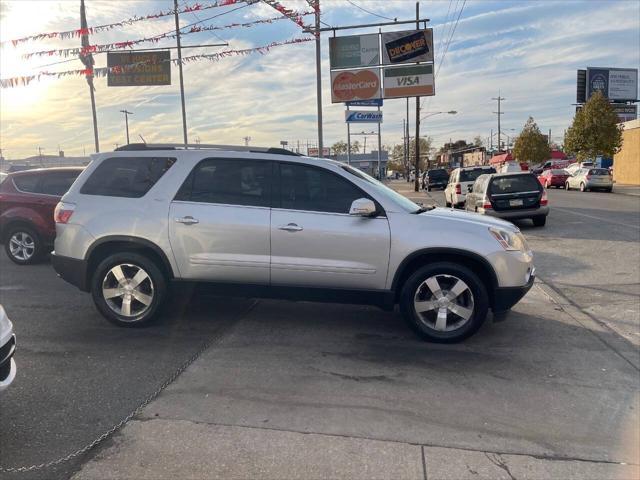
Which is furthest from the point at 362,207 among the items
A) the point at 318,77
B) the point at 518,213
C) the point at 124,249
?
the point at 318,77

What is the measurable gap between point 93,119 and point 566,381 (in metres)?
24.0

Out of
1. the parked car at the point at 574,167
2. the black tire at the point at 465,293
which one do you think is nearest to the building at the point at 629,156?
the parked car at the point at 574,167

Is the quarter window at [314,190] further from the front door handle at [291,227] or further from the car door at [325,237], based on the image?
the front door handle at [291,227]

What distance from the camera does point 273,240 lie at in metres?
5.08

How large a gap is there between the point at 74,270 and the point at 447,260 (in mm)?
3796

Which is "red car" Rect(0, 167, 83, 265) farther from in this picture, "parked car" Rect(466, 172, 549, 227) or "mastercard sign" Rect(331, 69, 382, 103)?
"mastercard sign" Rect(331, 69, 382, 103)

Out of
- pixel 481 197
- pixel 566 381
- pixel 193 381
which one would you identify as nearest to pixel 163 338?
pixel 193 381

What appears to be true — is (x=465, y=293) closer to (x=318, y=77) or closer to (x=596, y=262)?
(x=596, y=262)

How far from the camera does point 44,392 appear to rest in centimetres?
394

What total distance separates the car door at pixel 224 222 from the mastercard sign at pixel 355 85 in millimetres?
20370

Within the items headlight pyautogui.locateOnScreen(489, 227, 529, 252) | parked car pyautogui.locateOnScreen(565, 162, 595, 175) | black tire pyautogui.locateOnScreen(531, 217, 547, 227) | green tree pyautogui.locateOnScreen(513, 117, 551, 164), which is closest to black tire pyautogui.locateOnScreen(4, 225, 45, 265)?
headlight pyautogui.locateOnScreen(489, 227, 529, 252)

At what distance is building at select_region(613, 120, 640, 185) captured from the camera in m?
42.2

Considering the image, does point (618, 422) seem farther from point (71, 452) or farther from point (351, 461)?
point (71, 452)

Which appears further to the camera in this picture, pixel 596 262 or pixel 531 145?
pixel 531 145
